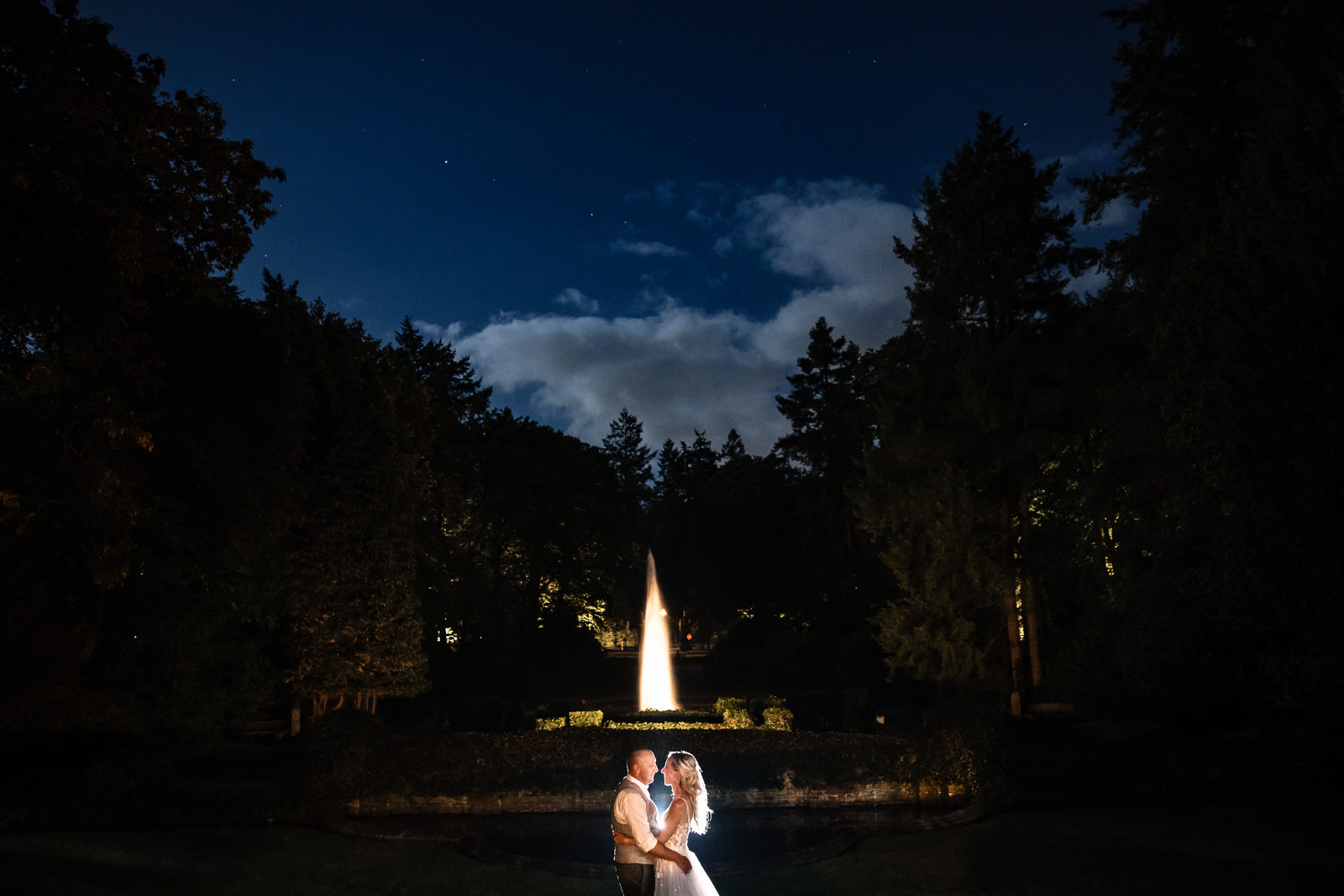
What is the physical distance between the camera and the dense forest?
1277cm

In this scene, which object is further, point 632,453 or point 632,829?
point 632,453

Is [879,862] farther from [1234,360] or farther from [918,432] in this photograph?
[918,432]

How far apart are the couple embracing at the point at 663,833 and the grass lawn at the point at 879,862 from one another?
11.4 feet

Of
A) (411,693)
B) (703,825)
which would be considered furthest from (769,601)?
(703,825)

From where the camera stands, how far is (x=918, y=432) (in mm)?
30219

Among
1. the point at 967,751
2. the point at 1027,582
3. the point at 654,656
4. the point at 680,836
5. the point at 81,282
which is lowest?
the point at 967,751

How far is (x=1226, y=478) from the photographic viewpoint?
14.2m

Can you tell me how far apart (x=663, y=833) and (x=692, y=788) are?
39cm

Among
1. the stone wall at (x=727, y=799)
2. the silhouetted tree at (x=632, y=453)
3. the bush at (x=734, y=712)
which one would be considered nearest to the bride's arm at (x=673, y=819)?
the stone wall at (x=727, y=799)

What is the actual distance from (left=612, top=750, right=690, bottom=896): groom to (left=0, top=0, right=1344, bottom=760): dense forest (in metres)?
10.1

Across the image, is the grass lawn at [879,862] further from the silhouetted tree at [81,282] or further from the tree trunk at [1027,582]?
the tree trunk at [1027,582]

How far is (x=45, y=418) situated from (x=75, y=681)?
4561 millimetres

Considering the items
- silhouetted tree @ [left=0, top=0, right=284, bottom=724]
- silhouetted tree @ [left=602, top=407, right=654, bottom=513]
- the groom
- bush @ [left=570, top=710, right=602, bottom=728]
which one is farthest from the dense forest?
silhouetted tree @ [left=602, top=407, right=654, bottom=513]

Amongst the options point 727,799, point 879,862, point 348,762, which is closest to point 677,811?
point 879,862
